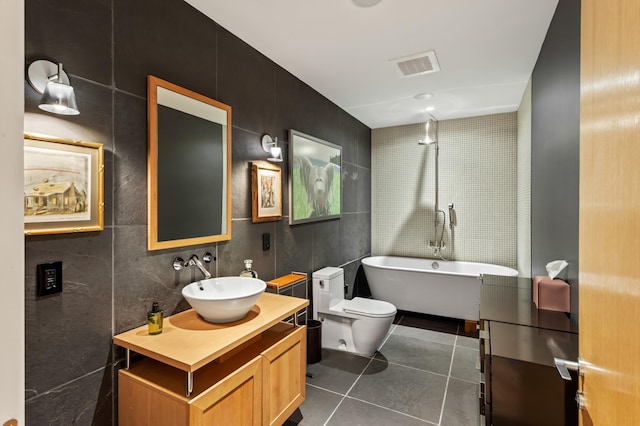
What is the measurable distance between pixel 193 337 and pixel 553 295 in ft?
6.48

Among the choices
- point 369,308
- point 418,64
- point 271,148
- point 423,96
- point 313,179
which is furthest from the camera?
point 423,96

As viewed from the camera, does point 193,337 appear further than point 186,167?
No

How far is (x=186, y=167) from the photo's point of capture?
1.84 metres

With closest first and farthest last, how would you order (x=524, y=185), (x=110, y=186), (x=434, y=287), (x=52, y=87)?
(x=52, y=87), (x=110, y=186), (x=524, y=185), (x=434, y=287)

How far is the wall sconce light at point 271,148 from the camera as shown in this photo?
8.06 ft

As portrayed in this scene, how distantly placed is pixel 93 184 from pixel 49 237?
28cm

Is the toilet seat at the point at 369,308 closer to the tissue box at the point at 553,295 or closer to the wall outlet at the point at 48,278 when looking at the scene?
the tissue box at the point at 553,295

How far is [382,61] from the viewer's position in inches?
103

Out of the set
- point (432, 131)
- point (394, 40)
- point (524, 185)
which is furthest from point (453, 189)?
point (394, 40)

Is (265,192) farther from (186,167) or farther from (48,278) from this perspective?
(48,278)

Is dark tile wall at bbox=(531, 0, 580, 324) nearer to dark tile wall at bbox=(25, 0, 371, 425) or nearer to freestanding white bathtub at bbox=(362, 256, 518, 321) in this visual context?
freestanding white bathtub at bbox=(362, 256, 518, 321)

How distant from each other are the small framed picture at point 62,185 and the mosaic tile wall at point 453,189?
3800mm

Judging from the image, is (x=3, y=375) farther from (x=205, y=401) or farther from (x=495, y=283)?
(x=495, y=283)

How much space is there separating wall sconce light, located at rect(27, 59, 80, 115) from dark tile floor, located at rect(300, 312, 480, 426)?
7.08ft
